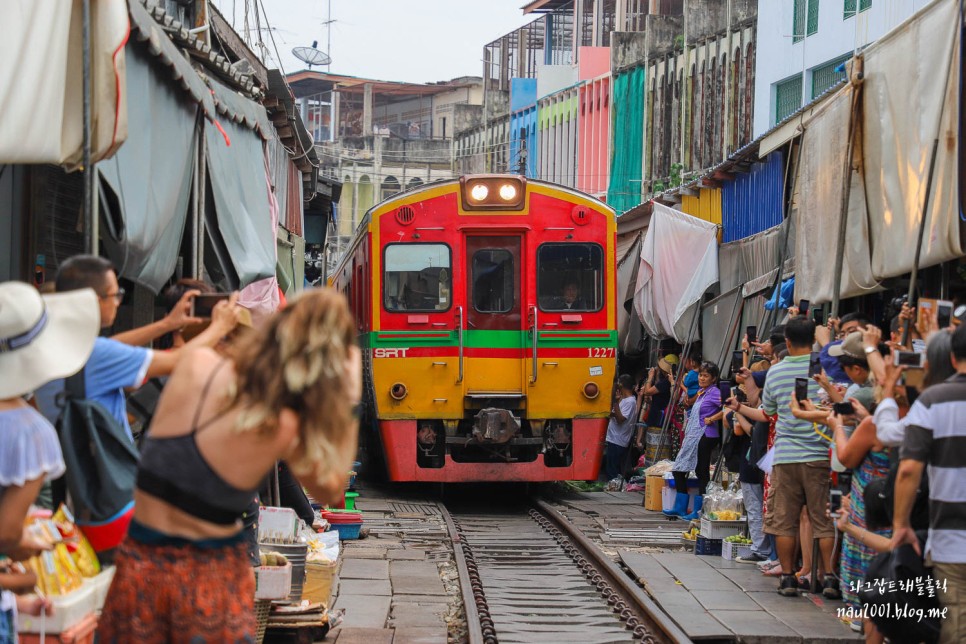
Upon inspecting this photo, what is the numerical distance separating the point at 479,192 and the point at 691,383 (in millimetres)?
2996

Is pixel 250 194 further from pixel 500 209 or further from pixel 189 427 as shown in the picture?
pixel 500 209

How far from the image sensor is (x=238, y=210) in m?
7.63

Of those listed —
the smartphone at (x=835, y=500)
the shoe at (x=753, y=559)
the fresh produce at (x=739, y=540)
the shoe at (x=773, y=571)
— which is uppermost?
the smartphone at (x=835, y=500)

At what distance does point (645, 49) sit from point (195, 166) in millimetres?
24398

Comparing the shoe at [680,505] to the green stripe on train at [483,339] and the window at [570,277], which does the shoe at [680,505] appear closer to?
the green stripe on train at [483,339]

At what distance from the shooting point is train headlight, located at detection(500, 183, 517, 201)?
13.4 meters

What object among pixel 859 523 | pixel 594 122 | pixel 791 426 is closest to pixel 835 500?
pixel 791 426

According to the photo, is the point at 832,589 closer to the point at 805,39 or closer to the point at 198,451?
the point at 198,451

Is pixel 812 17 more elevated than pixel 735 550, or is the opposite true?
pixel 812 17

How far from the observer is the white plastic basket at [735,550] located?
10023mm

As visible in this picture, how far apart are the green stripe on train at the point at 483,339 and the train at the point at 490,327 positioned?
0.4 inches

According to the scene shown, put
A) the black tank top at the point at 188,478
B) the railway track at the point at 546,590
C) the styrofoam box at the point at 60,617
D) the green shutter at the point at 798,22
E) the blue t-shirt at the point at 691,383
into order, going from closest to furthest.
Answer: the black tank top at the point at 188,478, the styrofoam box at the point at 60,617, the railway track at the point at 546,590, the blue t-shirt at the point at 691,383, the green shutter at the point at 798,22

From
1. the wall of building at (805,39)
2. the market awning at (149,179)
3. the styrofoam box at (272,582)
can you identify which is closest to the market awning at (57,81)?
the market awning at (149,179)

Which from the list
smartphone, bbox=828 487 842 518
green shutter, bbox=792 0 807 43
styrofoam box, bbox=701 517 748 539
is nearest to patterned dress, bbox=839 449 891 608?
smartphone, bbox=828 487 842 518
